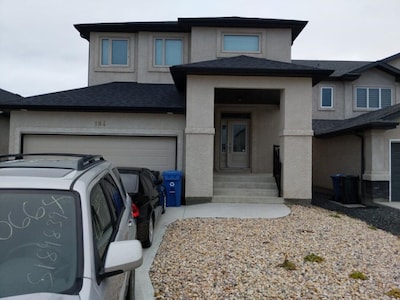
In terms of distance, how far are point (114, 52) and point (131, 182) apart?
1059cm

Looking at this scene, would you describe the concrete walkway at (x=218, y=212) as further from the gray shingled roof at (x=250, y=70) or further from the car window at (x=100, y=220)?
the gray shingled roof at (x=250, y=70)

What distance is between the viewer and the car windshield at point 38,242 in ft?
6.57

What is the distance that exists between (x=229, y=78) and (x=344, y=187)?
19.9 ft

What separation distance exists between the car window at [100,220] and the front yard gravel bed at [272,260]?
73.1 inches

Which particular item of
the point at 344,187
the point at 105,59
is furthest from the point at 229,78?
the point at 105,59

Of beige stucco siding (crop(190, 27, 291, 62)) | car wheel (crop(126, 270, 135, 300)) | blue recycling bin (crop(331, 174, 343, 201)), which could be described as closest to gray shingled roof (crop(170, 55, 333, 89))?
beige stucco siding (crop(190, 27, 291, 62))

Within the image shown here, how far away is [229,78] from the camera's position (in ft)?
35.9

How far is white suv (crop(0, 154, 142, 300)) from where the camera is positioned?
2.00m

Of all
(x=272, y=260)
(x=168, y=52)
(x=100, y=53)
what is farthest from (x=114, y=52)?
(x=272, y=260)

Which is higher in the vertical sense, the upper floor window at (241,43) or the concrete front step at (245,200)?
the upper floor window at (241,43)

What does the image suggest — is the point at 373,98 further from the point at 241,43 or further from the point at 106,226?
the point at 106,226

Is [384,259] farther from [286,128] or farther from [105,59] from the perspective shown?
[105,59]

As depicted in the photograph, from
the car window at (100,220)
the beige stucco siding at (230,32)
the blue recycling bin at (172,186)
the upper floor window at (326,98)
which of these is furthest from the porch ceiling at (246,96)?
the car window at (100,220)

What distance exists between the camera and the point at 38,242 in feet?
7.23
